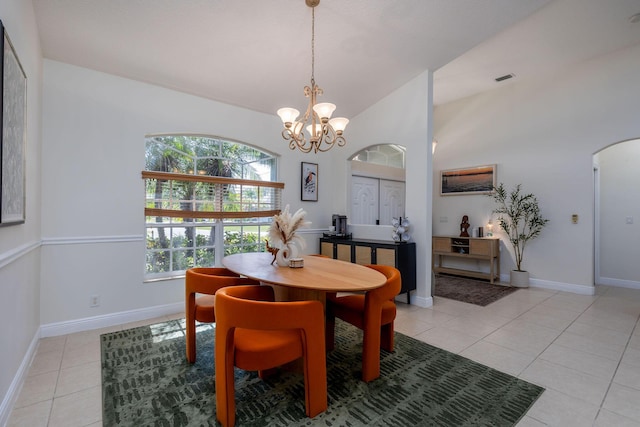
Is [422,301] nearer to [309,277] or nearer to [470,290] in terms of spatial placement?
[470,290]

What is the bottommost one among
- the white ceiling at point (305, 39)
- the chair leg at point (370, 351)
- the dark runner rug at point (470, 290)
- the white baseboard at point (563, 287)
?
the dark runner rug at point (470, 290)

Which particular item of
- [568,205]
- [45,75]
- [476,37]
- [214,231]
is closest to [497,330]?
[568,205]

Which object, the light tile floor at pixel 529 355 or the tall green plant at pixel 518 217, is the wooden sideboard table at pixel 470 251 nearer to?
the tall green plant at pixel 518 217

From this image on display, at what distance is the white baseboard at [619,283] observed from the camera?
466cm

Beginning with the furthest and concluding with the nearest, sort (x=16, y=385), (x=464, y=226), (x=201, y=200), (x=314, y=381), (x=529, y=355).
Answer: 1. (x=464, y=226)
2. (x=201, y=200)
3. (x=529, y=355)
4. (x=16, y=385)
5. (x=314, y=381)

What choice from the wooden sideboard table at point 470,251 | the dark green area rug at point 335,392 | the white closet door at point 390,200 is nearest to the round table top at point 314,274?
the dark green area rug at point 335,392

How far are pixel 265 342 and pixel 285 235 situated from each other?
0.91 meters

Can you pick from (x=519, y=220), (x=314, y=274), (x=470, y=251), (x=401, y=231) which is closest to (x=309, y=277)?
(x=314, y=274)

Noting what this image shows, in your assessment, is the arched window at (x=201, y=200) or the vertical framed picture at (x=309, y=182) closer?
the arched window at (x=201, y=200)

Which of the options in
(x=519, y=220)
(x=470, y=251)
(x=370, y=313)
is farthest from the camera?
(x=470, y=251)

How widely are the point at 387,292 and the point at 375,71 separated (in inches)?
112

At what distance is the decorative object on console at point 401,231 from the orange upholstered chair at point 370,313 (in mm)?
1482

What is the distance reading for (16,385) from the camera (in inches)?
74.2

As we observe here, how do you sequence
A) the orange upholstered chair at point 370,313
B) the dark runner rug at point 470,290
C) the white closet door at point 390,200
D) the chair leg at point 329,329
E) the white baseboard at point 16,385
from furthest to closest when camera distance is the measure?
1. the white closet door at point 390,200
2. the dark runner rug at point 470,290
3. the chair leg at point 329,329
4. the orange upholstered chair at point 370,313
5. the white baseboard at point 16,385
